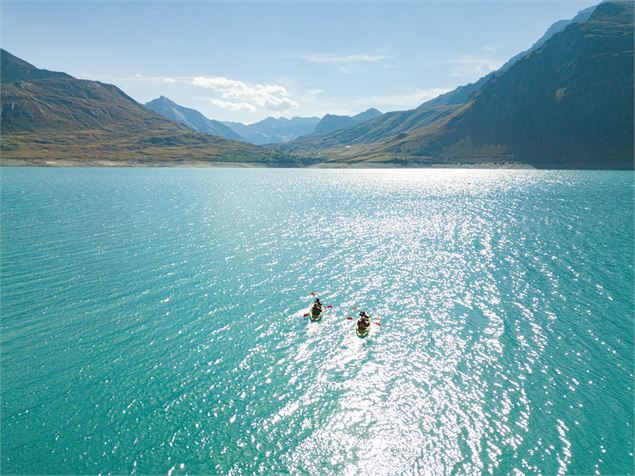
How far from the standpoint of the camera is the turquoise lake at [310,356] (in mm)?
20688

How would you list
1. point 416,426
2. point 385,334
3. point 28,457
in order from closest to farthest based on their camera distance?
point 28,457
point 416,426
point 385,334

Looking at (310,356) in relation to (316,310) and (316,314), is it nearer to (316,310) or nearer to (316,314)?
(316,314)

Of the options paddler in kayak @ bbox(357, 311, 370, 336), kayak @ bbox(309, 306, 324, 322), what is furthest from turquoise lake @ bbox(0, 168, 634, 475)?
paddler in kayak @ bbox(357, 311, 370, 336)

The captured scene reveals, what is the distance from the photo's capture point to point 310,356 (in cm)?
3064

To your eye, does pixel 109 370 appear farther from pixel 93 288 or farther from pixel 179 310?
pixel 93 288

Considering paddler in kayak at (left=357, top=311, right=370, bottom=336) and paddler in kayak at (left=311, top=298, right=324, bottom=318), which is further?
paddler in kayak at (left=311, top=298, right=324, bottom=318)

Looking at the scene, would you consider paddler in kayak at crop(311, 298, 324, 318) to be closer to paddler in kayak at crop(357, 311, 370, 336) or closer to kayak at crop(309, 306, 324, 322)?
kayak at crop(309, 306, 324, 322)

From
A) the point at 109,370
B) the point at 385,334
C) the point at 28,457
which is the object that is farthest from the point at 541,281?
the point at 28,457

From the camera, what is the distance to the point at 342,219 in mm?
90750

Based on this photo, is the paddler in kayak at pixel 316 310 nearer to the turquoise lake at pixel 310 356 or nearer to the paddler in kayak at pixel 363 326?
the turquoise lake at pixel 310 356

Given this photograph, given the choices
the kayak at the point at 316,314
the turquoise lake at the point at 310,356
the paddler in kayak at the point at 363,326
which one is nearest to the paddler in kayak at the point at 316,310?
the kayak at the point at 316,314

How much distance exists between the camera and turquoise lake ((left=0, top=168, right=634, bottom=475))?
814 inches

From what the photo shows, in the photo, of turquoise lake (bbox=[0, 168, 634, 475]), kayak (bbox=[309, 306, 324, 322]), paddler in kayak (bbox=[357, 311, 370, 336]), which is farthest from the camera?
kayak (bbox=[309, 306, 324, 322])

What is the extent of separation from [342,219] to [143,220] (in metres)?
48.3
